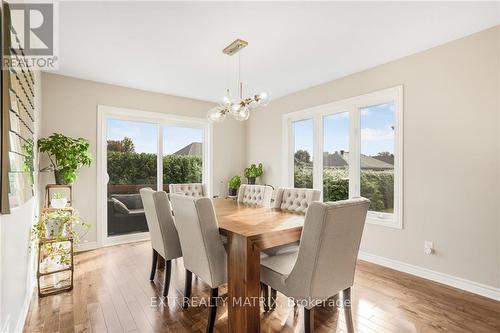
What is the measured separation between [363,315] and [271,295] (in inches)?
31.2

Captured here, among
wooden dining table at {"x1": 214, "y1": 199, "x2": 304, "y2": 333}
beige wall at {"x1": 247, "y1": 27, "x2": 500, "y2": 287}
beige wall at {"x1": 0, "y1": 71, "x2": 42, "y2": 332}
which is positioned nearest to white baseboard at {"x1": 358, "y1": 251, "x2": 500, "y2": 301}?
beige wall at {"x1": 247, "y1": 27, "x2": 500, "y2": 287}

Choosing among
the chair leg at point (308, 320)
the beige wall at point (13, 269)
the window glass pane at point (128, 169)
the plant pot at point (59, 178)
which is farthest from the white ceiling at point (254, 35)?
the chair leg at point (308, 320)

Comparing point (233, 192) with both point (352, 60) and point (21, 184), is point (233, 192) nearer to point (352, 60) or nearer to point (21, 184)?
point (352, 60)

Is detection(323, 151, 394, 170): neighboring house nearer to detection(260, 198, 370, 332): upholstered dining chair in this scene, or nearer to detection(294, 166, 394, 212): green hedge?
detection(294, 166, 394, 212): green hedge

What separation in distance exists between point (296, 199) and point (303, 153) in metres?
1.98

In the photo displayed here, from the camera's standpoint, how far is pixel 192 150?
5.11 m

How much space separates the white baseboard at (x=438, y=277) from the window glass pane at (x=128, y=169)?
3.74 metres

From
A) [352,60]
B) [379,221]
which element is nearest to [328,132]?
[352,60]

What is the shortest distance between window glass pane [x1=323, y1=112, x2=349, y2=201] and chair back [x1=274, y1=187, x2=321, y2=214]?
1415 mm

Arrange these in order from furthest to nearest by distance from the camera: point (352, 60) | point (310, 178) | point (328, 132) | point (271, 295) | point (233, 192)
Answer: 1. point (233, 192)
2. point (310, 178)
3. point (328, 132)
4. point (352, 60)
5. point (271, 295)

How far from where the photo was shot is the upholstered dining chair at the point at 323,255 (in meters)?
1.48

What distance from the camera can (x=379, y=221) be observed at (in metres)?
3.36

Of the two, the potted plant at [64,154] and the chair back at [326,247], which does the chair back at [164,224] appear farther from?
the potted plant at [64,154]

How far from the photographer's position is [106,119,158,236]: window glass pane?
4203 millimetres
